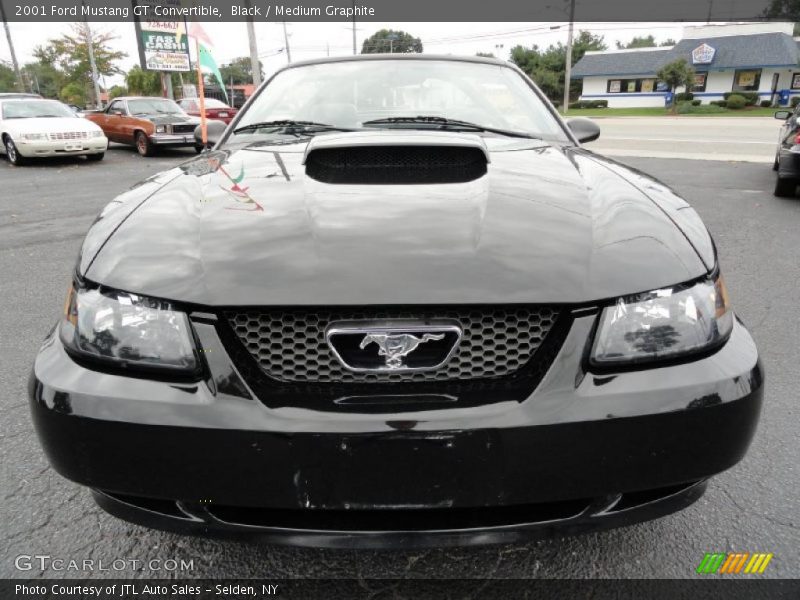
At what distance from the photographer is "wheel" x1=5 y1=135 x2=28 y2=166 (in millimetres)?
12852

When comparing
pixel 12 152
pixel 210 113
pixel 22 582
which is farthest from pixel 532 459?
pixel 210 113

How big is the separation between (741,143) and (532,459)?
1861cm

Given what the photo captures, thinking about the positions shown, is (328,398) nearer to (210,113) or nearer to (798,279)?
(798,279)

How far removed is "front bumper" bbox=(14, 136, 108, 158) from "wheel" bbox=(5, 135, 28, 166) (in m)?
0.28

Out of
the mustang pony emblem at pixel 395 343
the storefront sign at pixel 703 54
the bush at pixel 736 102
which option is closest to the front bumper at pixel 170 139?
the mustang pony emblem at pixel 395 343

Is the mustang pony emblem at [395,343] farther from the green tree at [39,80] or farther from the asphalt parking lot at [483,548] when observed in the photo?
the green tree at [39,80]

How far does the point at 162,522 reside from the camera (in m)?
1.41

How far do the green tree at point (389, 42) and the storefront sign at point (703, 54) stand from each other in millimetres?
32316

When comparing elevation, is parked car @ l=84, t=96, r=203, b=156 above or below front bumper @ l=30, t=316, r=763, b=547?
below

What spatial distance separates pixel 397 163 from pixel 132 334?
3.22 ft

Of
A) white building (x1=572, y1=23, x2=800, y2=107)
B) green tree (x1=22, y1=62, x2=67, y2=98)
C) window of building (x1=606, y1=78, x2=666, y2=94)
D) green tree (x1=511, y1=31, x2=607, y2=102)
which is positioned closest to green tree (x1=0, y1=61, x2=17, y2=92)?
green tree (x1=22, y1=62, x2=67, y2=98)

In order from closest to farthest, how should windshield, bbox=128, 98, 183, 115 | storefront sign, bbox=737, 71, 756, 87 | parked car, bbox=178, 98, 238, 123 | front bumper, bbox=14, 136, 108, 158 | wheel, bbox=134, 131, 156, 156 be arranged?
front bumper, bbox=14, 136, 108, 158 → wheel, bbox=134, 131, 156, 156 → windshield, bbox=128, 98, 183, 115 → parked car, bbox=178, 98, 238, 123 → storefront sign, bbox=737, 71, 756, 87

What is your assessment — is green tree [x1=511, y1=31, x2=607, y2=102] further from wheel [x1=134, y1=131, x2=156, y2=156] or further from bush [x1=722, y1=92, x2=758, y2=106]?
wheel [x1=134, y1=131, x2=156, y2=156]

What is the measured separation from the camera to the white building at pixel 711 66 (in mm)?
56000
